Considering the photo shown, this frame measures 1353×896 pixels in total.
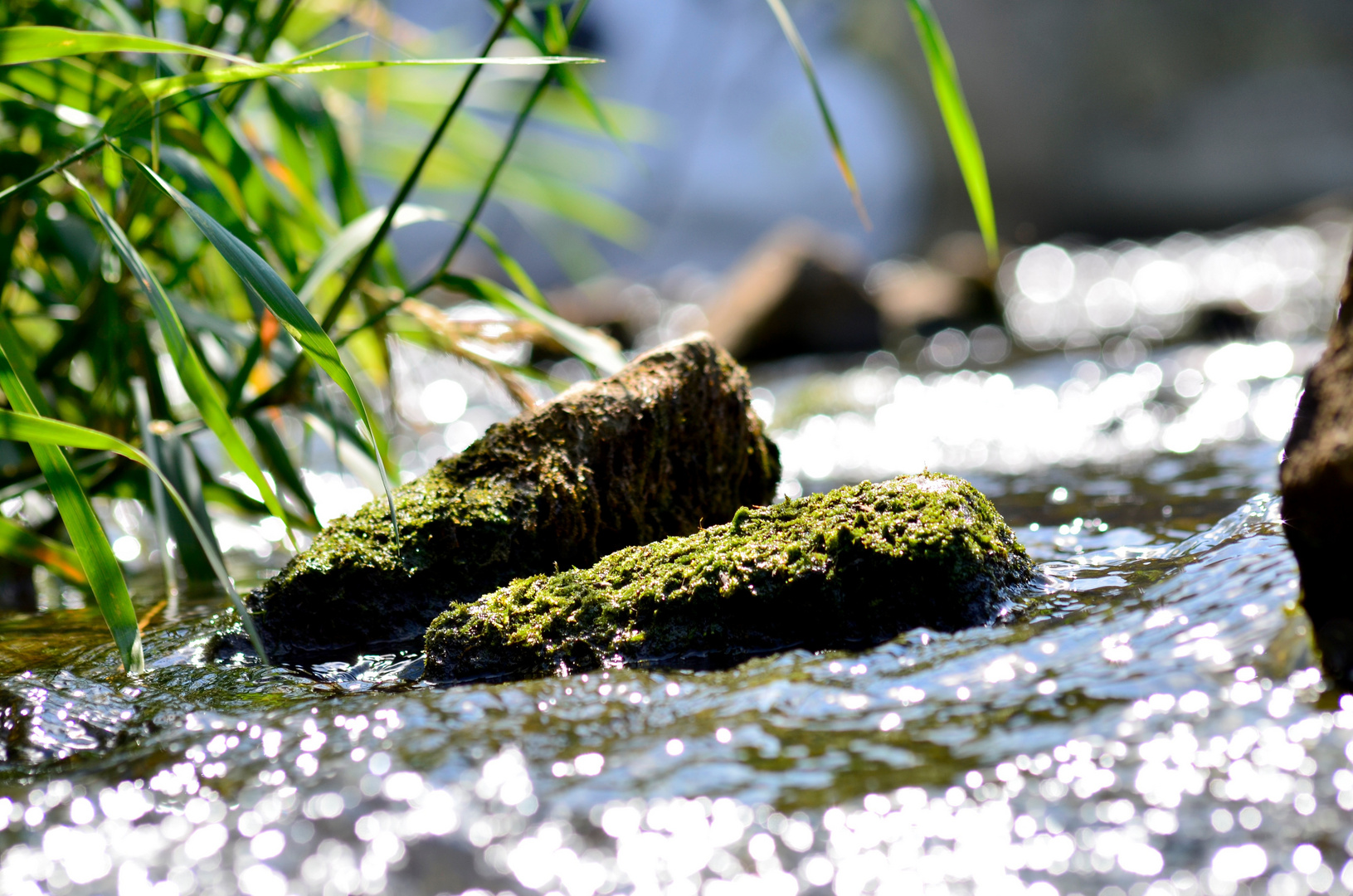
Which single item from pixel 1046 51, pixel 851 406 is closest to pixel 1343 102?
pixel 1046 51

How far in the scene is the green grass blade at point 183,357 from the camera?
1.32 meters

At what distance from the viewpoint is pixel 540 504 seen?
6.43 ft

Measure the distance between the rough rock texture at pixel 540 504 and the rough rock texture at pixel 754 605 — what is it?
0.21 m

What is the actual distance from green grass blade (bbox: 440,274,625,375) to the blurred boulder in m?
4.74

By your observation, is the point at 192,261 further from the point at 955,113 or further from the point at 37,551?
the point at 955,113

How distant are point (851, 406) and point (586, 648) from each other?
12.6 feet

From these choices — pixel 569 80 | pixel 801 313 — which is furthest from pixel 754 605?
pixel 801 313

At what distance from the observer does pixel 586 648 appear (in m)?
1.65

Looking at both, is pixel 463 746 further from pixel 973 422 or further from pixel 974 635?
pixel 973 422

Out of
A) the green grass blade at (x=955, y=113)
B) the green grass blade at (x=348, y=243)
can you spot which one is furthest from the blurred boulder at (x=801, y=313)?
the green grass blade at (x=955, y=113)

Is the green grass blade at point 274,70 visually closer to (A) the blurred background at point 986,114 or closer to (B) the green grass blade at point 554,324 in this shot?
(B) the green grass blade at point 554,324

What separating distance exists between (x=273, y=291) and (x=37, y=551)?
0.94 meters

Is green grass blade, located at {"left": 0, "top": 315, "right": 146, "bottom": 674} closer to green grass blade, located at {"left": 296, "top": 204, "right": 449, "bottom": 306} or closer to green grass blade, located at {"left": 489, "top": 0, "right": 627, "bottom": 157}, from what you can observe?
green grass blade, located at {"left": 296, "top": 204, "right": 449, "bottom": 306}

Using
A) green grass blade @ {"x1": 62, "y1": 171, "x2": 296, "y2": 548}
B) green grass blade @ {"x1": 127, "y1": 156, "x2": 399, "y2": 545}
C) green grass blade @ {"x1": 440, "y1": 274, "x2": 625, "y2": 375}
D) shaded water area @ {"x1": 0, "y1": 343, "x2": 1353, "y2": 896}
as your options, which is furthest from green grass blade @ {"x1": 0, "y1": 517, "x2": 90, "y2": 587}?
green grass blade @ {"x1": 440, "y1": 274, "x2": 625, "y2": 375}
